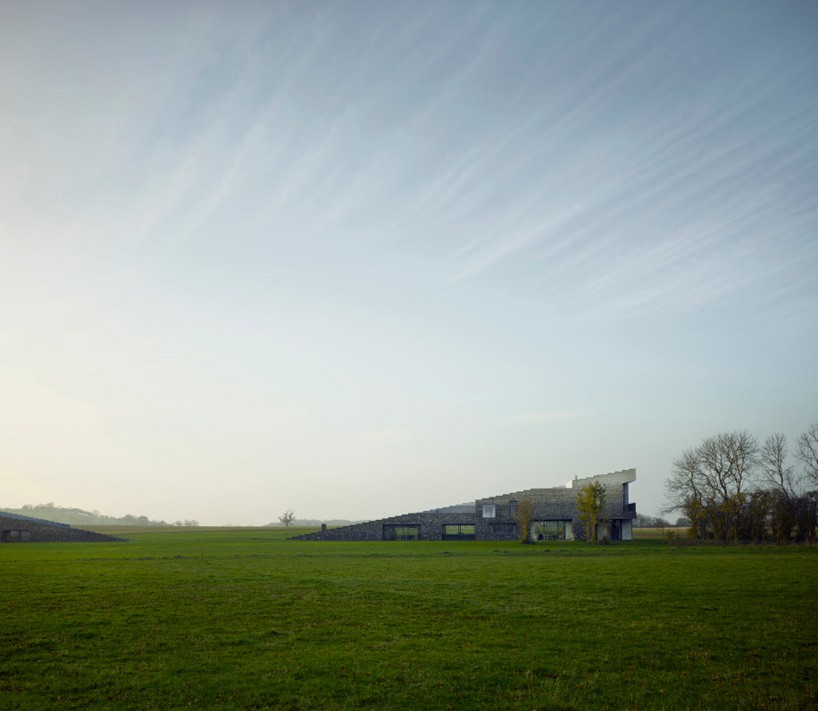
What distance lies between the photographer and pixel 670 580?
1185 inches

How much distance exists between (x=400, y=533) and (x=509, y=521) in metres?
15.2

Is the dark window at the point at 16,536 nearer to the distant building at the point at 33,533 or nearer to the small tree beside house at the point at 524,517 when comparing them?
the distant building at the point at 33,533

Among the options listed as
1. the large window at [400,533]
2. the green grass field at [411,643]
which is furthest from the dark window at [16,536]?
the green grass field at [411,643]

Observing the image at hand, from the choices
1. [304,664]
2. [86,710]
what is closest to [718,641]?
[304,664]

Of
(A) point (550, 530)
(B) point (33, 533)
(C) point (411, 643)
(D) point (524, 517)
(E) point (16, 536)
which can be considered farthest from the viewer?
(A) point (550, 530)

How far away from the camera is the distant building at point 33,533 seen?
85.8 metres

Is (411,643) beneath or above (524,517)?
above

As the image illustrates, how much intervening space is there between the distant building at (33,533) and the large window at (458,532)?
147ft

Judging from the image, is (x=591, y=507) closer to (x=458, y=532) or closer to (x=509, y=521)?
(x=509, y=521)

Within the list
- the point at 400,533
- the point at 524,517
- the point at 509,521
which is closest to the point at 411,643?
the point at 524,517

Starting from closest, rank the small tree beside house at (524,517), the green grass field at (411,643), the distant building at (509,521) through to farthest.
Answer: the green grass field at (411,643)
the small tree beside house at (524,517)
the distant building at (509,521)

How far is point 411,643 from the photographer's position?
1702 centimetres

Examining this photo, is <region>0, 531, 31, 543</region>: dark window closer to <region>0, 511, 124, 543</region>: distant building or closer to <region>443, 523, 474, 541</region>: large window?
<region>0, 511, 124, 543</region>: distant building

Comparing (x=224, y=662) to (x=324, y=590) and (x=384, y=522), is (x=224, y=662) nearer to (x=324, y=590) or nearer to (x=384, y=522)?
(x=324, y=590)
